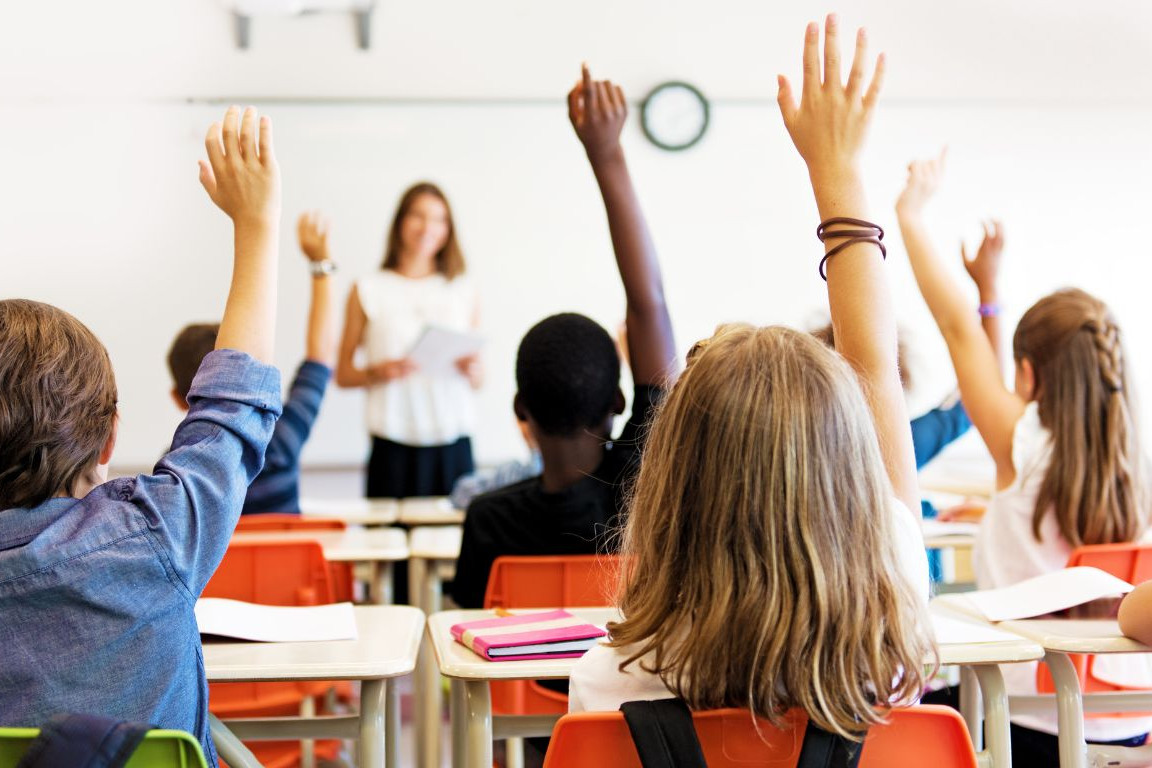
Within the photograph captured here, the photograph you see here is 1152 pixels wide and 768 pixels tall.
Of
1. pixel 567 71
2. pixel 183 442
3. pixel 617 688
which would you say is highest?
pixel 567 71

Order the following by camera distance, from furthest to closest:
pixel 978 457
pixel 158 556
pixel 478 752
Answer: pixel 978 457, pixel 478 752, pixel 158 556

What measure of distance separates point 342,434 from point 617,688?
13.1ft

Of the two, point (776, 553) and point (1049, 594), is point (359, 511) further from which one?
point (776, 553)

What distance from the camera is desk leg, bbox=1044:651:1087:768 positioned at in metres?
1.64

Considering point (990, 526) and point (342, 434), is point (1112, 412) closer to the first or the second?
point (990, 526)

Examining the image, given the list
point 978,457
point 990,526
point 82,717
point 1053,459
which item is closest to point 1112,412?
point 1053,459

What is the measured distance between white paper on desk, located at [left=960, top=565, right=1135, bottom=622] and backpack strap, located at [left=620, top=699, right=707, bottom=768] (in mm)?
927

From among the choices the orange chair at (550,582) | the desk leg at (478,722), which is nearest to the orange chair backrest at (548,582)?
the orange chair at (550,582)

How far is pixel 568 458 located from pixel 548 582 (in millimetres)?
247

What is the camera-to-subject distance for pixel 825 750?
958 millimetres

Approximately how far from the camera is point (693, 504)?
1.05m

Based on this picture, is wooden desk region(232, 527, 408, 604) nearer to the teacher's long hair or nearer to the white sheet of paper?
the white sheet of paper

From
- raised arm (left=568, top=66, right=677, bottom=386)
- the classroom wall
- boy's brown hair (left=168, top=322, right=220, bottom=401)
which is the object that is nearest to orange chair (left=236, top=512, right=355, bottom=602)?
boy's brown hair (left=168, top=322, right=220, bottom=401)

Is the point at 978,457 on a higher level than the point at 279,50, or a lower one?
lower
